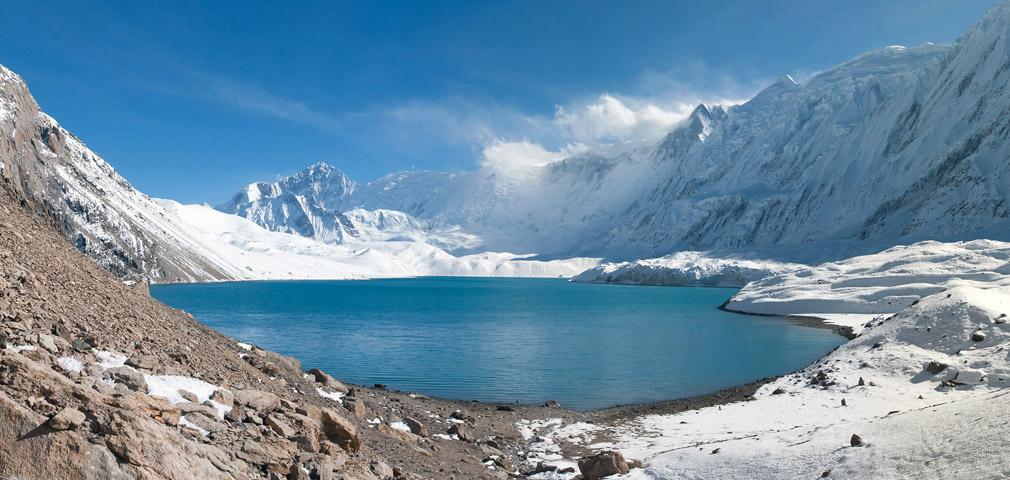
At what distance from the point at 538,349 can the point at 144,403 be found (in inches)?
1366

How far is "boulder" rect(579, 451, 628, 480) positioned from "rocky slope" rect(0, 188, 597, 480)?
2.56 meters

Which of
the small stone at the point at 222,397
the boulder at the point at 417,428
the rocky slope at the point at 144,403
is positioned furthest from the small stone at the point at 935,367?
the small stone at the point at 222,397

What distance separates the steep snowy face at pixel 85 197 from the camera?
11038 centimetres

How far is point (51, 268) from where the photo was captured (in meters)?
11.6

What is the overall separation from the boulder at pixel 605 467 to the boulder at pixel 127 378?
9.25 m

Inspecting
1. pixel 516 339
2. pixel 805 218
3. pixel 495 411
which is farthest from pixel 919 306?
pixel 805 218

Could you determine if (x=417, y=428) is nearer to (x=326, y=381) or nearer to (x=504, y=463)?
(x=504, y=463)

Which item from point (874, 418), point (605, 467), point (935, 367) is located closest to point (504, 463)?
point (605, 467)

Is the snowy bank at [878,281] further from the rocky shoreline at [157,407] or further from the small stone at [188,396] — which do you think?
the small stone at [188,396]

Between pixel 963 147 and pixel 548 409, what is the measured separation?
5670 inches

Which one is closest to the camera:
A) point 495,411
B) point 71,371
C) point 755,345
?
point 71,371

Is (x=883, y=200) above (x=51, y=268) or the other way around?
above

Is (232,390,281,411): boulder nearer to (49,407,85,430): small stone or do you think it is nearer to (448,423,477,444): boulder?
(49,407,85,430): small stone

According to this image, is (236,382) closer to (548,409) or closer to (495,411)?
(495,411)
